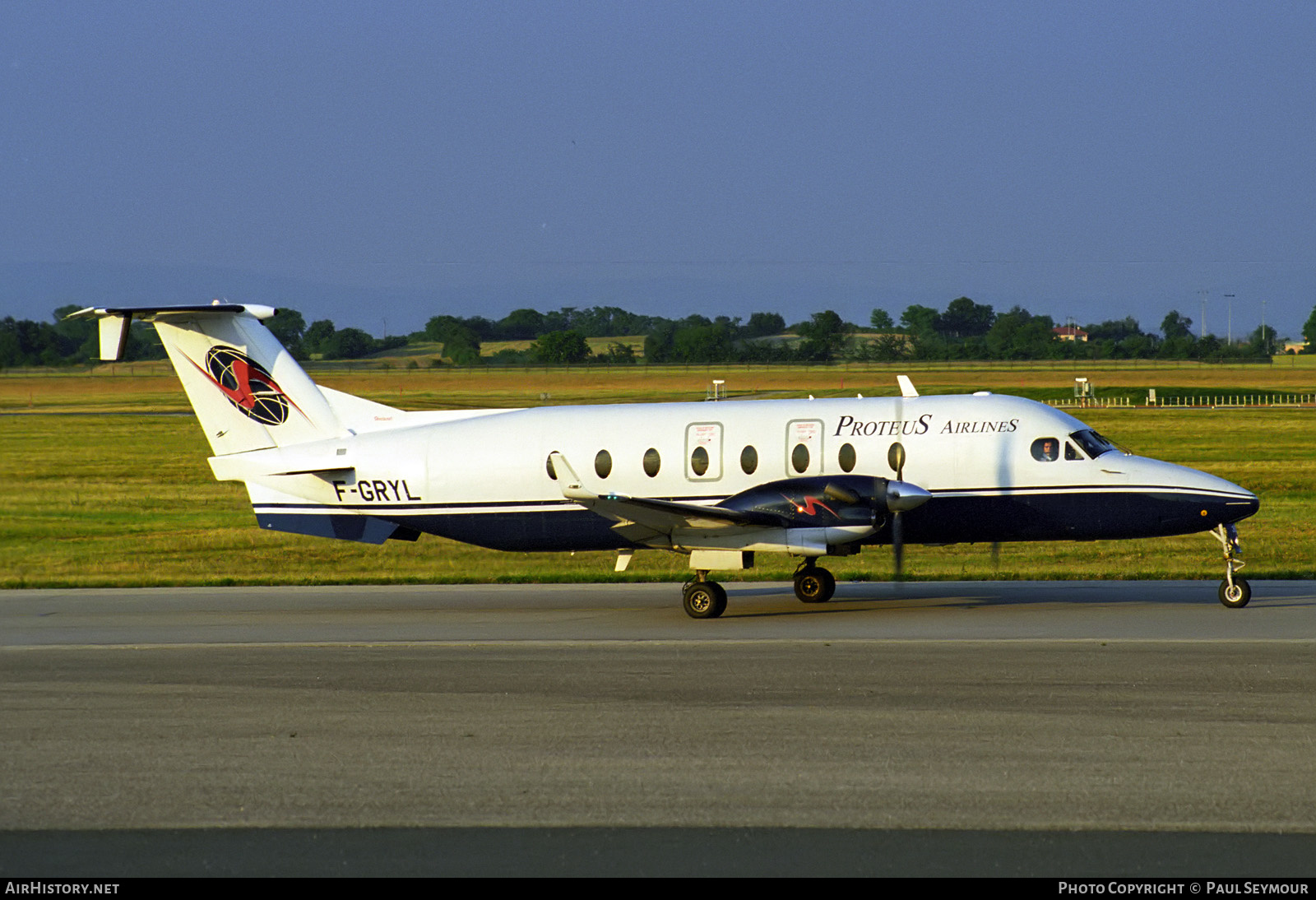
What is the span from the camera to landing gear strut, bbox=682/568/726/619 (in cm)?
1841

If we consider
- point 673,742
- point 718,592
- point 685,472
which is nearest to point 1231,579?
point 718,592

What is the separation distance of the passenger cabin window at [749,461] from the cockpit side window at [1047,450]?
386 cm

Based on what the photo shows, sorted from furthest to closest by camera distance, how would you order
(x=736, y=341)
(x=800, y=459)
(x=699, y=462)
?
(x=736, y=341) < (x=699, y=462) < (x=800, y=459)

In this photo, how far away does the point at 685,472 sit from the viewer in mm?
19641

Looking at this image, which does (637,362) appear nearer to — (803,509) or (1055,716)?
(803,509)

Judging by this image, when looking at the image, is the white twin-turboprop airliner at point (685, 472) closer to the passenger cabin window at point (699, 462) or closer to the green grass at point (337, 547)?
the passenger cabin window at point (699, 462)

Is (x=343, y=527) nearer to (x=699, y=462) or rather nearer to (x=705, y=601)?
(x=699, y=462)

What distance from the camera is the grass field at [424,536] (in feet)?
85.0

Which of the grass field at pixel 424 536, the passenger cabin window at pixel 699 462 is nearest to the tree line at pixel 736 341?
the grass field at pixel 424 536

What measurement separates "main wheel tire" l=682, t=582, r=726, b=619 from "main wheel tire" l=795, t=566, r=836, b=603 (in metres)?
1.79

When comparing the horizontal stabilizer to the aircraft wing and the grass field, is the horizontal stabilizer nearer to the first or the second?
the aircraft wing

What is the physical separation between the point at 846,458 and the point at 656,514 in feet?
9.62

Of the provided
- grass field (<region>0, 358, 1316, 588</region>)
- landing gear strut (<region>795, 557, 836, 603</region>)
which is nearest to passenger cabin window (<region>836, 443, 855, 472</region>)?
landing gear strut (<region>795, 557, 836, 603</region>)
